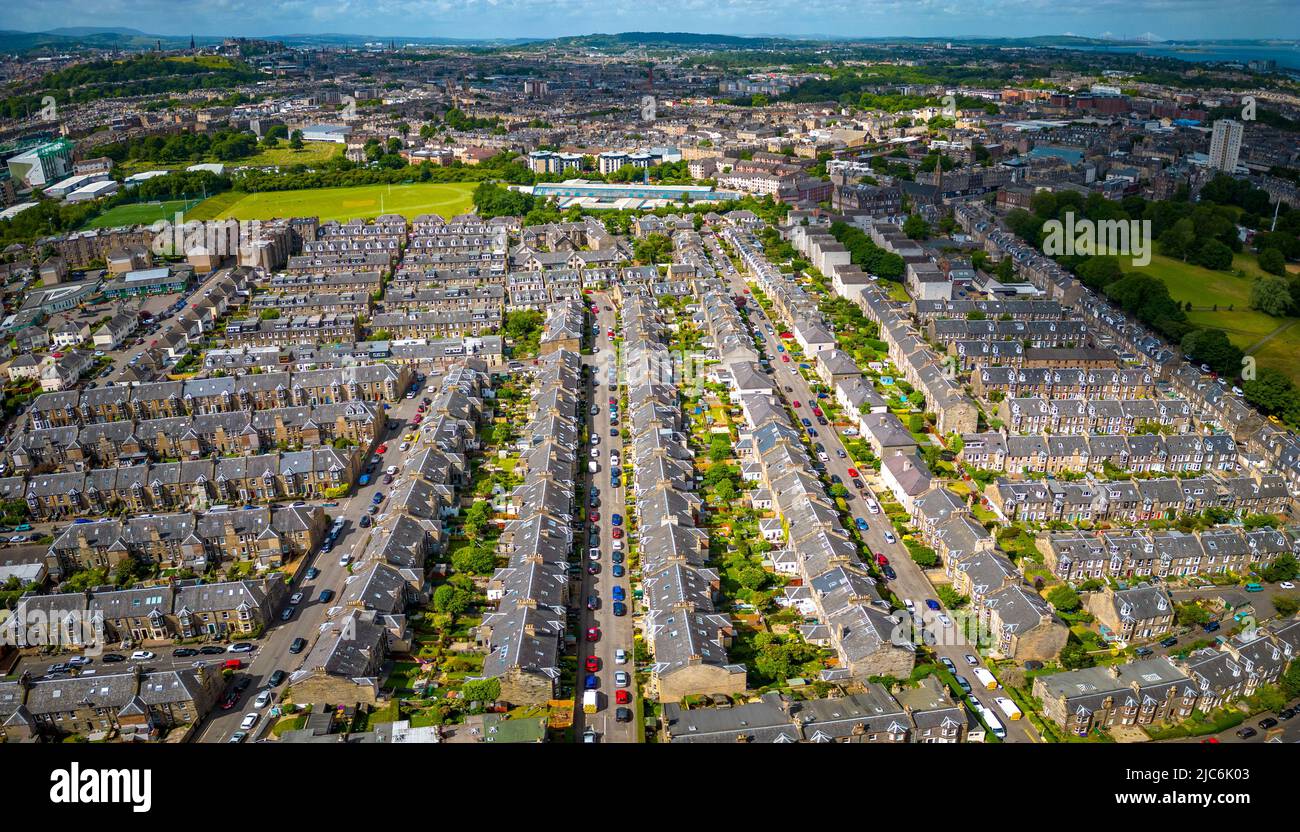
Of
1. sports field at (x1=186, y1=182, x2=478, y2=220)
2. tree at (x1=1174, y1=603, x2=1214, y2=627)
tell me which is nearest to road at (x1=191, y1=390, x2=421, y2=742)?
tree at (x1=1174, y1=603, x2=1214, y2=627)

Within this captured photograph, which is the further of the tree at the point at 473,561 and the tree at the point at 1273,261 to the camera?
the tree at the point at 1273,261

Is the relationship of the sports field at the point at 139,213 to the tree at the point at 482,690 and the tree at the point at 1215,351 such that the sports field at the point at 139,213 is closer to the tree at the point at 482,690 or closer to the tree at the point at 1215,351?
the tree at the point at 482,690

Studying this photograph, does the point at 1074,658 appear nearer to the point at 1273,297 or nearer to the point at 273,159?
the point at 1273,297

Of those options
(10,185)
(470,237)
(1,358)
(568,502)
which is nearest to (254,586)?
(568,502)

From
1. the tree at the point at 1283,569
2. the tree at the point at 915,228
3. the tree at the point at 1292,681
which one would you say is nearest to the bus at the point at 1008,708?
the tree at the point at 1292,681

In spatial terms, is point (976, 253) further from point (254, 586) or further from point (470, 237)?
point (254, 586)

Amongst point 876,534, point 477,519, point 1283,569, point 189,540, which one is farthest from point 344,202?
point 1283,569
